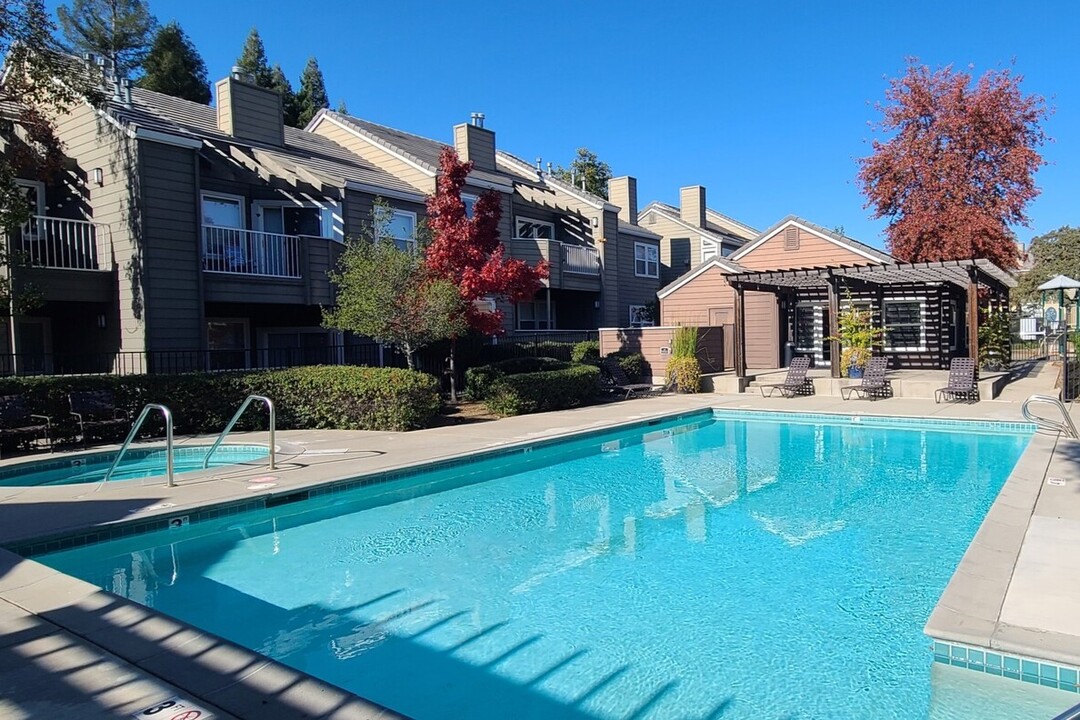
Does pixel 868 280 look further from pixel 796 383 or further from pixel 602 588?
pixel 602 588

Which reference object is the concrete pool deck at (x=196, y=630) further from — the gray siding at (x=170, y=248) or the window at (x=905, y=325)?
the window at (x=905, y=325)

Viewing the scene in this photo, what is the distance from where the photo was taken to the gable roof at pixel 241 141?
1630 cm

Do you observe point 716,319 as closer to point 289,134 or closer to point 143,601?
point 289,134

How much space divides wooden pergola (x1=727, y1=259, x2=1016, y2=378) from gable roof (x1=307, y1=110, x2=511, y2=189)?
9402mm

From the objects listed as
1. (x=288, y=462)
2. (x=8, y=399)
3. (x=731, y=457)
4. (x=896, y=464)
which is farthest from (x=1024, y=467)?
(x=8, y=399)

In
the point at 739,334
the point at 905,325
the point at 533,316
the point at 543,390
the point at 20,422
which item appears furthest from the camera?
the point at 533,316

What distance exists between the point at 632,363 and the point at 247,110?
13376 mm

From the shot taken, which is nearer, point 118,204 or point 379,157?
point 118,204

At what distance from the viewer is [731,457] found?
12383 mm

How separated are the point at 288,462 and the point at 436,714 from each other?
6.75m

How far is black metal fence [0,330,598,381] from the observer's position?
50.2 ft

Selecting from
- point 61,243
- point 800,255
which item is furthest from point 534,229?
point 61,243

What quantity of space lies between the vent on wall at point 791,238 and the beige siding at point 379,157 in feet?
41.5

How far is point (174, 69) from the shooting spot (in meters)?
41.6
